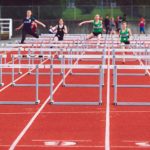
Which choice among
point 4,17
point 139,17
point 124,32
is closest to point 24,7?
point 4,17

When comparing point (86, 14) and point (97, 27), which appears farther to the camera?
point (86, 14)

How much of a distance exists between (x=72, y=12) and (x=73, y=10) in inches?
7.9

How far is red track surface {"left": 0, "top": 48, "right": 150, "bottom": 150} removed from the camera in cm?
981

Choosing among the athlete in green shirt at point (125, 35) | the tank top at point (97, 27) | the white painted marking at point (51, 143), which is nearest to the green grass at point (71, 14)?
the tank top at point (97, 27)

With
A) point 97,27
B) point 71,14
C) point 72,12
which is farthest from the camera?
point 72,12

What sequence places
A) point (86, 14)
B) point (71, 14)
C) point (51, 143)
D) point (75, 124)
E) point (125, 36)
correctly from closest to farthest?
1. point (51, 143)
2. point (75, 124)
3. point (125, 36)
4. point (71, 14)
5. point (86, 14)

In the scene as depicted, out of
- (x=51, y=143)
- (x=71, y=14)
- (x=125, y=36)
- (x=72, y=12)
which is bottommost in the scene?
(x=51, y=143)

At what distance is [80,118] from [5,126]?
1.53 metres

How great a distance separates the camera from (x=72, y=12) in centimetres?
6084

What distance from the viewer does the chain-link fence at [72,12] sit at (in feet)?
190

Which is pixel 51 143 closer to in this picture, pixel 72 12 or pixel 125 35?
pixel 125 35

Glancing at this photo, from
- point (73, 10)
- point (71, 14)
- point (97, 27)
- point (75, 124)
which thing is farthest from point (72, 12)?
point (75, 124)

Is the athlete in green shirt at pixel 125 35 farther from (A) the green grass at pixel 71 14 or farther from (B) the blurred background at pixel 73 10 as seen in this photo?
(A) the green grass at pixel 71 14

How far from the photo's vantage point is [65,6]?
61562 mm
